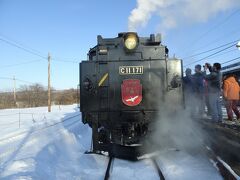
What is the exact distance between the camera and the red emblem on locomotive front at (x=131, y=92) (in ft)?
24.7

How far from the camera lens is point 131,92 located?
7559 millimetres

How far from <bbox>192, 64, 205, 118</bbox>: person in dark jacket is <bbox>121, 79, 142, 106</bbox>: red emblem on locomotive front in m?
4.69

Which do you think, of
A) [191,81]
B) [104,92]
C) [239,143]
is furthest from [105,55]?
[191,81]

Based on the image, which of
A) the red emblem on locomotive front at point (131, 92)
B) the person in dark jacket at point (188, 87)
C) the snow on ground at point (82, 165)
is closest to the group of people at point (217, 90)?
the person in dark jacket at point (188, 87)

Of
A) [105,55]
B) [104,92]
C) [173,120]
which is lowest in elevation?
[173,120]

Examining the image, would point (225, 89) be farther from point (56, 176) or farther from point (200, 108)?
point (56, 176)

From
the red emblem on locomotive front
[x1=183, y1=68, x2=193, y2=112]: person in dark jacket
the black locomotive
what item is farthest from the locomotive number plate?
[x1=183, y1=68, x2=193, y2=112]: person in dark jacket

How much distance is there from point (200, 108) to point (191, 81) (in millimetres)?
1085

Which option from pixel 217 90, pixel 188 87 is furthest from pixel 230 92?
pixel 188 87

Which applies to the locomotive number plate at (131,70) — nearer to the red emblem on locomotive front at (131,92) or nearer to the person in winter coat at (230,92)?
the red emblem on locomotive front at (131,92)

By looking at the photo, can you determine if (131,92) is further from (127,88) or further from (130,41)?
(130,41)

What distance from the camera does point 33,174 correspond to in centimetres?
593

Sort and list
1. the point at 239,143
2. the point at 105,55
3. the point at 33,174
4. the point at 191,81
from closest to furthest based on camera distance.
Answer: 1. the point at 33,174
2. the point at 239,143
3. the point at 105,55
4. the point at 191,81

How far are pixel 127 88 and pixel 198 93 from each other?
548 cm
